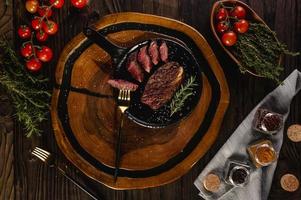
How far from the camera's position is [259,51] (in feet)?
7.37

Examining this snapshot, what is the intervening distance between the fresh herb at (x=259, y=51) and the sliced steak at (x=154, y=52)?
33cm

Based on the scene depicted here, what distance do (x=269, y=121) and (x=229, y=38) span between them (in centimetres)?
39

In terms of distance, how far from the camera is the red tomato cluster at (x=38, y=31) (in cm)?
220

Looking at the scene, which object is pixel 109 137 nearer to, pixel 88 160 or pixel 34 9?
pixel 88 160

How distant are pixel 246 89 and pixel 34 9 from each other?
3.14 feet

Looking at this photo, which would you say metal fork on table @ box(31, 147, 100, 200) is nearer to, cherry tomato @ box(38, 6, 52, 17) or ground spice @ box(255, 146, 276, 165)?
cherry tomato @ box(38, 6, 52, 17)

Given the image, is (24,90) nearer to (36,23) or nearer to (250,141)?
(36,23)

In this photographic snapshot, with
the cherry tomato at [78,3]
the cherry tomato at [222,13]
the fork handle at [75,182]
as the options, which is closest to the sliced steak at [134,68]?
the cherry tomato at [78,3]

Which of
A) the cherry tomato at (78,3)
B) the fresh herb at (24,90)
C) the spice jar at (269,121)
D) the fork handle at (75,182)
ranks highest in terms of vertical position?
the cherry tomato at (78,3)

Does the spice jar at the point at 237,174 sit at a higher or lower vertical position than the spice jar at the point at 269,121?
lower

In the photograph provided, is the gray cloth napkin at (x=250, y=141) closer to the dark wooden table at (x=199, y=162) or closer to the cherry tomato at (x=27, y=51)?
the dark wooden table at (x=199, y=162)

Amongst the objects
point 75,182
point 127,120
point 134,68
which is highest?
point 134,68

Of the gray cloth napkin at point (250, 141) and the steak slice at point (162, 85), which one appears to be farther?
the gray cloth napkin at point (250, 141)

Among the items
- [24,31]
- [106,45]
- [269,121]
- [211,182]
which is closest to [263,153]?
[269,121]
